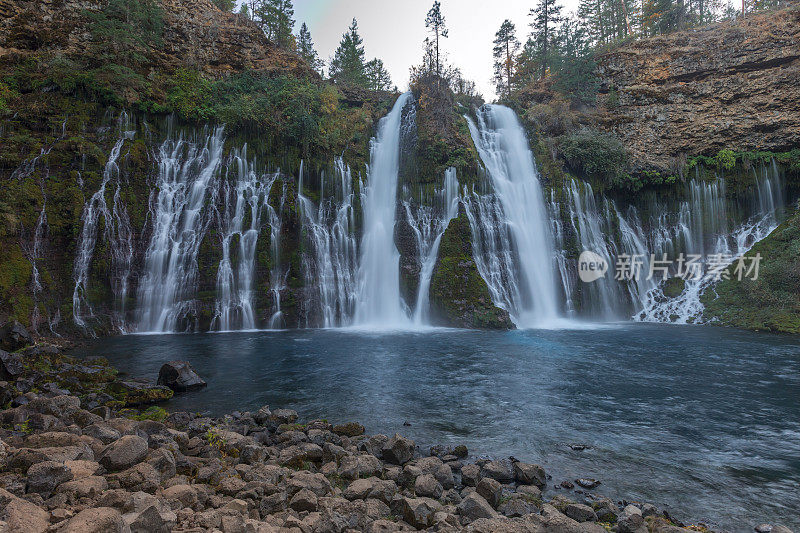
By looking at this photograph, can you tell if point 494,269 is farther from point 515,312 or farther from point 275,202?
point 275,202

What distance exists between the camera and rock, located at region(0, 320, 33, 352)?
351 inches

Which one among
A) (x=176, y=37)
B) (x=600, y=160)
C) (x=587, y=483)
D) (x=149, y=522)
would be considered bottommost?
(x=587, y=483)

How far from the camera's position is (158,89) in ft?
69.7

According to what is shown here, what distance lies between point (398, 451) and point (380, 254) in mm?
15109

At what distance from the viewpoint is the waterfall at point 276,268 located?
1794cm

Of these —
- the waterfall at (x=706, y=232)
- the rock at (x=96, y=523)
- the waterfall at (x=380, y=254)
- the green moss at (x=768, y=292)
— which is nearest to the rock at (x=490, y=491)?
the rock at (x=96, y=523)

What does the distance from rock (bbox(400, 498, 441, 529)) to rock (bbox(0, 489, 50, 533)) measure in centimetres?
257

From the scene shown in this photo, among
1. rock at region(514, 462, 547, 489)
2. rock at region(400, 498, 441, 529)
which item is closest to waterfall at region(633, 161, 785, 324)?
rock at region(514, 462, 547, 489)

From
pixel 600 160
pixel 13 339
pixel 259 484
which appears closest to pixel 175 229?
pixel 13 339

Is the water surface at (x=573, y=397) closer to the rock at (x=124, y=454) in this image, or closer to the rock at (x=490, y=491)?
the rock at (x=490, y=491)

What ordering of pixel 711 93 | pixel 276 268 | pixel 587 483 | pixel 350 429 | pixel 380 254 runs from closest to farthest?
1. pixel 587 483
2. pixel 350 429
3. pixel 276 268
4. pixel 380 254
5. pixel 711 93

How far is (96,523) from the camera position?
238 cm

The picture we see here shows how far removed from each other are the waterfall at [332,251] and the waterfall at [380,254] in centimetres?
56

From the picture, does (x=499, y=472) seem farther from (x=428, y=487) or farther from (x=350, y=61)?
(x=350, y=61)
